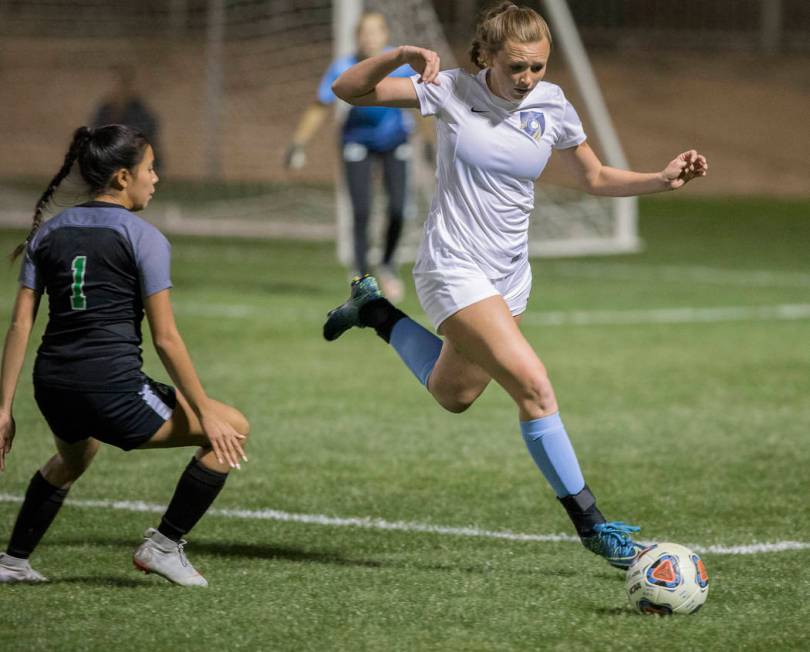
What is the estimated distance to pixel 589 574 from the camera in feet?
17.2

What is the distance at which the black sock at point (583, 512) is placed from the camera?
5.04 m

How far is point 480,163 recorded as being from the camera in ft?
17.3

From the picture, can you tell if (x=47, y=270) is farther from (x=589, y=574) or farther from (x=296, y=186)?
(x=296, y=186)

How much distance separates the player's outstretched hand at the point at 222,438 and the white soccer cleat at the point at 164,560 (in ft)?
1.44

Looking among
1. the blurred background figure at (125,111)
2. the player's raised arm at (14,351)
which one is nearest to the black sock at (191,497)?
the player's raised arm at (14,351)

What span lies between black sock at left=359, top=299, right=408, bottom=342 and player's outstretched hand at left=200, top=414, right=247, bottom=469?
1597 mm

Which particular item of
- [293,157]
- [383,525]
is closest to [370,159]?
[293,157]

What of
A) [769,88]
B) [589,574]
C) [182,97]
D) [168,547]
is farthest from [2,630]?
[769,88]

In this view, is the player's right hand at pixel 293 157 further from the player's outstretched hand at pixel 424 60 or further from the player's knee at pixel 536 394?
the player's knee at pixel 536 394

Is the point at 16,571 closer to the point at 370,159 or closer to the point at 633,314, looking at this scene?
the point at 370,159

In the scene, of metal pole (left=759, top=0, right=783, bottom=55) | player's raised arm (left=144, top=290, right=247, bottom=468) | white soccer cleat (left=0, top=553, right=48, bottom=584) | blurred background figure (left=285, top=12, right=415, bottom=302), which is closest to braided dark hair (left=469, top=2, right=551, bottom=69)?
player's raised arm (left=144, top=290, right=247, bottom=468)

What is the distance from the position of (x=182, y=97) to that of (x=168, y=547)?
25.2 m

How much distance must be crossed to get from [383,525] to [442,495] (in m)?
0.60

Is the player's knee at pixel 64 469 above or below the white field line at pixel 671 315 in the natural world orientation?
above
